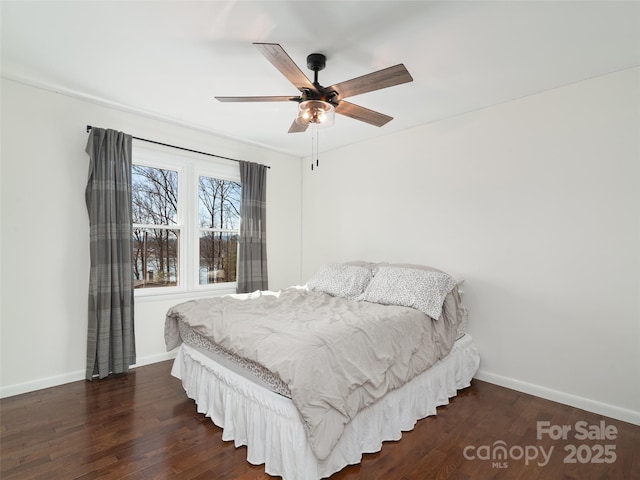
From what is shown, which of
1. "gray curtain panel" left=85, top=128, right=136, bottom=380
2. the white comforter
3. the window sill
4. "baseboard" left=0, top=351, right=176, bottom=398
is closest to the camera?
the white comforter

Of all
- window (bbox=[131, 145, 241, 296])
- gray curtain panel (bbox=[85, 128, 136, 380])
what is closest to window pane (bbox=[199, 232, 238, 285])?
window (bbox=[131, 145, 241, 296])

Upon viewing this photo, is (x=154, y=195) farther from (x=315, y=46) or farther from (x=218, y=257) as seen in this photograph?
(x=315, y=46)

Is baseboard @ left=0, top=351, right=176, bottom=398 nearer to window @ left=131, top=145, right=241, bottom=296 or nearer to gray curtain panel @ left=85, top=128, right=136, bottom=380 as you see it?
gray curtain panel @ left=85, top=128, right=136, bottom=380

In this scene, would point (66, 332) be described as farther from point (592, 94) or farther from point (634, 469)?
point (592, 94)

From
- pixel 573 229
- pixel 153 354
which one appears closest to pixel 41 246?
pixel 153 354

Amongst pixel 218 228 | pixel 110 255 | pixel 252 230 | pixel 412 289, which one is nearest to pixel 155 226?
pixel 110 255

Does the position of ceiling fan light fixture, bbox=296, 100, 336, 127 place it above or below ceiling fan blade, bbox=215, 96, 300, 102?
below

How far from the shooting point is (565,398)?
267 centimetres

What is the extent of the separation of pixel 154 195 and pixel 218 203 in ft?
2.53

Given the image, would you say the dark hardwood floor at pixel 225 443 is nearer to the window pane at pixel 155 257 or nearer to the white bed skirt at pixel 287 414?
the white bed skirt at pixel 287 414

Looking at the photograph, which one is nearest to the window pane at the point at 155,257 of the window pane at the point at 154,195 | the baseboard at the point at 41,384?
the window pane at the point at 154,195

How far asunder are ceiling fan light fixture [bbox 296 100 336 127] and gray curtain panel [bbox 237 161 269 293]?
2.05 meters

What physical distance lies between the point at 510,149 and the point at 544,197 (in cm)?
53

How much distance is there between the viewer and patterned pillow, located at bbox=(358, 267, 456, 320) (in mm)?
2719
